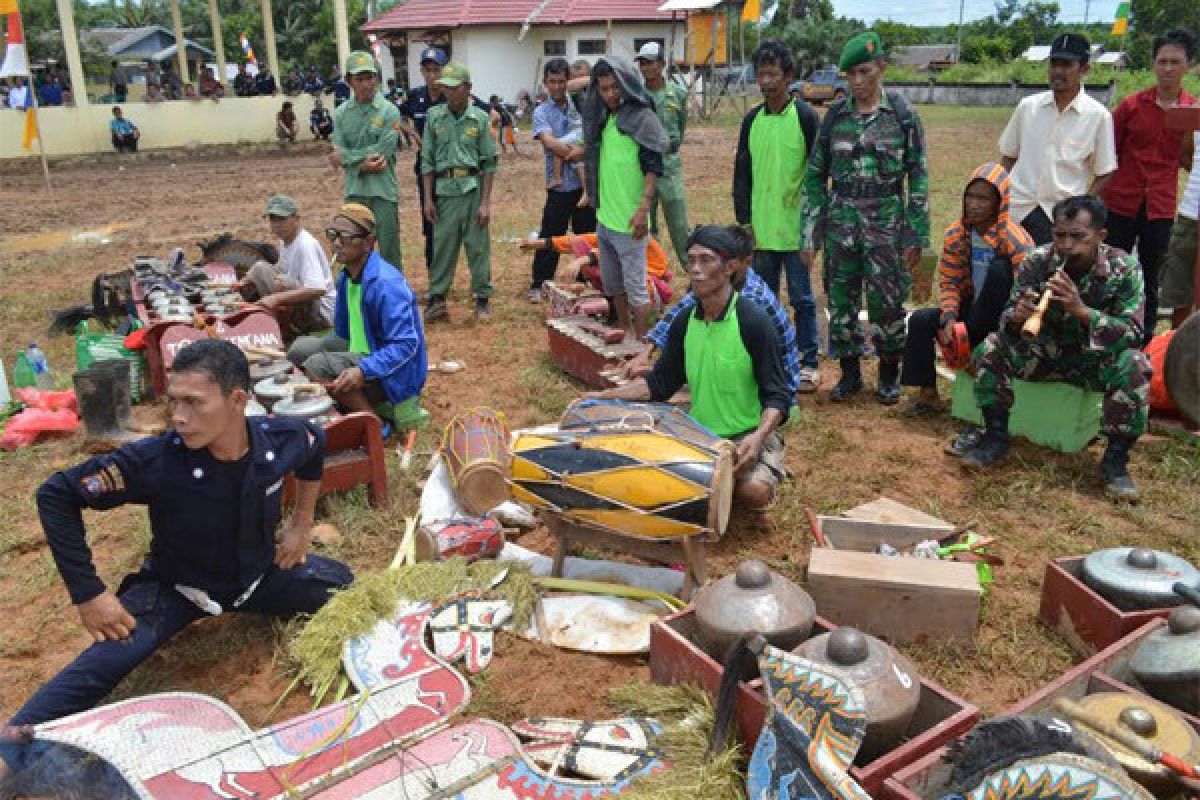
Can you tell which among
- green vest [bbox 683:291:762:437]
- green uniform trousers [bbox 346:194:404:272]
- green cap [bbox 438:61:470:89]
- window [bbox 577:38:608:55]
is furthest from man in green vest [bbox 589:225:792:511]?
window [bbox 577:38:608:55]

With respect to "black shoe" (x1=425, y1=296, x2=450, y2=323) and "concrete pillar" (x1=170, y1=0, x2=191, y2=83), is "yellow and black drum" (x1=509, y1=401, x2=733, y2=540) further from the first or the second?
"concrete pillar" (x1=170, y1=0, x2=191, y2=83)

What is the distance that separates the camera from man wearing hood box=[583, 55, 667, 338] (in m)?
6.36

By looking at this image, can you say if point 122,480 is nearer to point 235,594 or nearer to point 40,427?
point 235,594

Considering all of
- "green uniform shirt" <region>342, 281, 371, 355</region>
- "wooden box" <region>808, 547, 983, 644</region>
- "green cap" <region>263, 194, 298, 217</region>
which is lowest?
"wooden box" <region>808, 547, 983, 644</region>

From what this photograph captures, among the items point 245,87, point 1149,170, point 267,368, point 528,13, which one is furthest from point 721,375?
point 528,13

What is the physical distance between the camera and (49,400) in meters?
6.07

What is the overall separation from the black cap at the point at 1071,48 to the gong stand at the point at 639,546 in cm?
385

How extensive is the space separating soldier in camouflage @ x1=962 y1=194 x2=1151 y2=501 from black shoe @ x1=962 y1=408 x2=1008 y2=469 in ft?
1.11

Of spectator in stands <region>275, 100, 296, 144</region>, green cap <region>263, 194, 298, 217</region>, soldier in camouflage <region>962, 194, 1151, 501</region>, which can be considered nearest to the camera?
soldier in camouflage <region>962, 194, 1151, 501</region>

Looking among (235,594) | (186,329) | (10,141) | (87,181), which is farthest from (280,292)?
(10,141)

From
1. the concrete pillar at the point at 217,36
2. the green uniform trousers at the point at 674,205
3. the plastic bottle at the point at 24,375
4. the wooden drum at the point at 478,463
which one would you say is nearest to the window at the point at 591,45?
the concrete pillar at the point at 217,36

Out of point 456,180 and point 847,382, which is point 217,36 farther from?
point 847,382

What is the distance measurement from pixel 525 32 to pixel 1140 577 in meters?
28.4

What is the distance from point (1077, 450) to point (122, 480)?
15.3 feet
